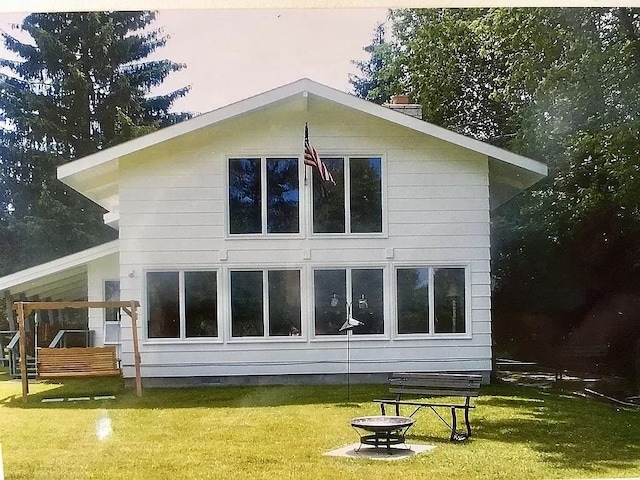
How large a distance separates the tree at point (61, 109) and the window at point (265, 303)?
686mm

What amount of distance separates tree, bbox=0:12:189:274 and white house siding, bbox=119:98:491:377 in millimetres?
214

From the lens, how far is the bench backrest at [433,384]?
380 cm

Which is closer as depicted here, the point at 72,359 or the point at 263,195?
the point at 72,359

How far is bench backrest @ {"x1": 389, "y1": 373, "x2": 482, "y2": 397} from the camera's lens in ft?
12.5

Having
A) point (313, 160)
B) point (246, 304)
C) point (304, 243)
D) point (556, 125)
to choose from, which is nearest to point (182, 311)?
point (246, 304)

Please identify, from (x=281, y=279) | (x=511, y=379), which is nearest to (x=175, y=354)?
(x=281, y=279)

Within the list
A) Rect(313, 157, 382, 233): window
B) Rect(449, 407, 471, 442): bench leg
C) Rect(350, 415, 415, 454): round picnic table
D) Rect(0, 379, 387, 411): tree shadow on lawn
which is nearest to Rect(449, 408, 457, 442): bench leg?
Rect(449, 407, 471, 442): bench leg

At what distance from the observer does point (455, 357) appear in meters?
3.83

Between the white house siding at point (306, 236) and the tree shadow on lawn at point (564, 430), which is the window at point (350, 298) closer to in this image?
the white house siding at point (306, 236)

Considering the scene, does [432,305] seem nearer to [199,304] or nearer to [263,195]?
[263,195]

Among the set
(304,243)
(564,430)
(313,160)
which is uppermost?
(313,160)

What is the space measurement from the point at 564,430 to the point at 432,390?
0.65 meters

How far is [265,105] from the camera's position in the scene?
145 inches

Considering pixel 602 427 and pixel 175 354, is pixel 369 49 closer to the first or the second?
pixel 175 354
